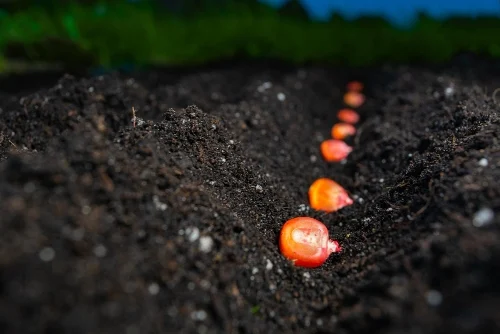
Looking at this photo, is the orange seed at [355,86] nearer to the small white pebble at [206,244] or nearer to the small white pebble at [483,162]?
the small white pebble at [483,162]

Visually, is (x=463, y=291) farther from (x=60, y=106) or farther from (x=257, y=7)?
(x=257, y=7)

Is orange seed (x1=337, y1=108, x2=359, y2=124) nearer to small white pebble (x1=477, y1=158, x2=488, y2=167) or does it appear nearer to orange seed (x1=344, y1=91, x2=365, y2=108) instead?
orange seed (x1=344, y1=91, x2=365, y2=108)

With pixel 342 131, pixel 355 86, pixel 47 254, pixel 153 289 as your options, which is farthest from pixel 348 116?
pixel 47 254

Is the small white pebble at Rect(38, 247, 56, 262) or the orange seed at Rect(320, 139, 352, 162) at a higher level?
the small white pebble at Rect(38, 247, 56, 262)

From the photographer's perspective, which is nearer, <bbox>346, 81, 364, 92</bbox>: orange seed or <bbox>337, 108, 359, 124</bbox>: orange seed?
<bbox>337, 108, 359, 124</bbox>: orange seed

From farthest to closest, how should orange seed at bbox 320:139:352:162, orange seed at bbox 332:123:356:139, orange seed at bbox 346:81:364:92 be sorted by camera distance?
orange seed at bbox 346:81:364:92, orange seed at bbox 332:123:356:139, orange seed at bbox 320:139:352:162

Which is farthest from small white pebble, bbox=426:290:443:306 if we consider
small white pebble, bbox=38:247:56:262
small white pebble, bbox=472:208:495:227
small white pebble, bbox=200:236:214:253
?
small white pebble, bbox=38:247:56:262
